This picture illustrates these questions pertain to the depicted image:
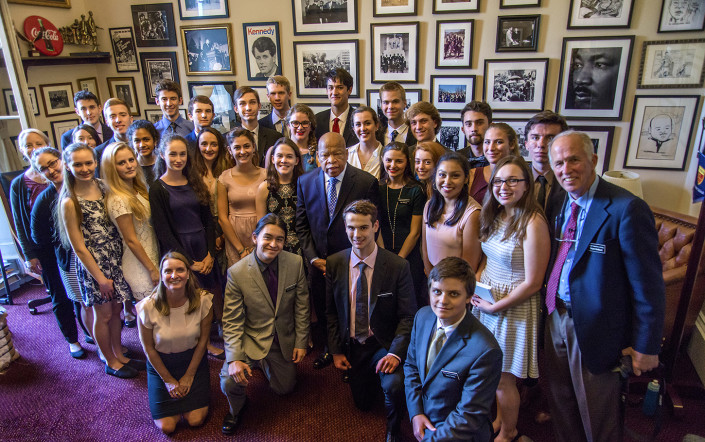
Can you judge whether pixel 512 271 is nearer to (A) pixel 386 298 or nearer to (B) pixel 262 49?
(A) pixel 386 298

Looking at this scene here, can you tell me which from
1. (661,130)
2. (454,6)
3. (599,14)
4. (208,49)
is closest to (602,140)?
(661,130)

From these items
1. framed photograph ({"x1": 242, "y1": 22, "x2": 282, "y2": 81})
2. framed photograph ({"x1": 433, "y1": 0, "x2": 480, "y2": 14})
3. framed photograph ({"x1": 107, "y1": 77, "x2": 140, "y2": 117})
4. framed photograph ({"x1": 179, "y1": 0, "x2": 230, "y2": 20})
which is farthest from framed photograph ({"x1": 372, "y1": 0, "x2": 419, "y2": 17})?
framed photograph ({"x1": 107, "y1": 77, "x2": 140, "y2": 117})

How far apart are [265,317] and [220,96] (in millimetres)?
3316

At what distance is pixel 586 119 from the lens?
4102 millimetres

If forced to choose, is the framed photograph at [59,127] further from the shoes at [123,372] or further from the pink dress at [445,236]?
the pink dress at [445,236]

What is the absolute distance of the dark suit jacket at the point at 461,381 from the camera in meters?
1.90

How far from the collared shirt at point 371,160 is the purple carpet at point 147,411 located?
1460mm

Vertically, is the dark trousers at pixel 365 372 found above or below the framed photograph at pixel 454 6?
below

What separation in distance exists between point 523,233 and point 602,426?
975 mm

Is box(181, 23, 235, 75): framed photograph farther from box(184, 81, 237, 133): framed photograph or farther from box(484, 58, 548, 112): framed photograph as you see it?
box(484, 58, 548, 112): framed photograph

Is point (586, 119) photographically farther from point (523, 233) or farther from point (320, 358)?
point (320, 358)

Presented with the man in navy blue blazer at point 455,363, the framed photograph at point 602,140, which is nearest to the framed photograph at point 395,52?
the framed photograph at point 602,140

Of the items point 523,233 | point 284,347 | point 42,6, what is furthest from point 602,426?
point 42,6

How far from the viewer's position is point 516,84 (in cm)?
420
